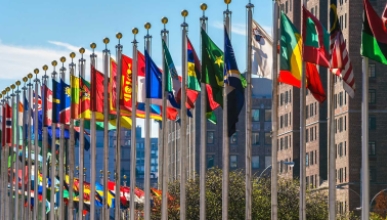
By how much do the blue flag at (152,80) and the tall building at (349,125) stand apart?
83455mm

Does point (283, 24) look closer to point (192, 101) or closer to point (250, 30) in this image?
point (250, 30)

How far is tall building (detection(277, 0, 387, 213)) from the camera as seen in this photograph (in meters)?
156

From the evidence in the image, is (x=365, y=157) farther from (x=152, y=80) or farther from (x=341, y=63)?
(x=152, y=80)

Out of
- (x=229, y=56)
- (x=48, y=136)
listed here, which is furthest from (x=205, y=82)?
(x=48, y=136)

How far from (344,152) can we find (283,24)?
345 ft

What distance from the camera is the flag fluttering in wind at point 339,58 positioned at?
1983 inches

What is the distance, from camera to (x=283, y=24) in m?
54.5

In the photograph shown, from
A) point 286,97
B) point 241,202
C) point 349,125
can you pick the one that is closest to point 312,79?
point 241,202

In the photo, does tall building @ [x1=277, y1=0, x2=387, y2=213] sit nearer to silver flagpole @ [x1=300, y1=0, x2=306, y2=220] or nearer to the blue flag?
Result: the blue flag

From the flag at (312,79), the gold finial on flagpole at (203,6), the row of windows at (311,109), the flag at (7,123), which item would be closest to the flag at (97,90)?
the gold finial on flagpole at (203,6)

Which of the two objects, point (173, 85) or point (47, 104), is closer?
point (173, 85)

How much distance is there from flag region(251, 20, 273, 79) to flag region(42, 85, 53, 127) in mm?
30868

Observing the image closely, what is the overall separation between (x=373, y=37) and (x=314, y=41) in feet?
15.3

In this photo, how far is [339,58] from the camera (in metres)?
50.4
